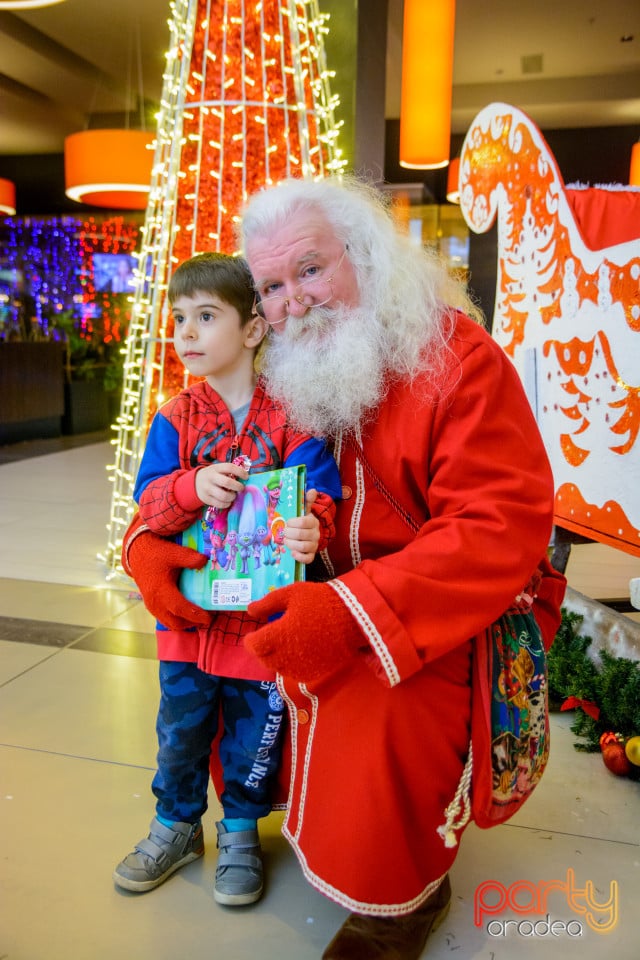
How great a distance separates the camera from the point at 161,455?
1529mm

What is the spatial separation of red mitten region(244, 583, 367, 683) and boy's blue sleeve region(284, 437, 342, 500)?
0.78ft

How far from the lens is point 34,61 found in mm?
8070

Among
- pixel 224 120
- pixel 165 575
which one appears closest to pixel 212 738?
pixel 165 575

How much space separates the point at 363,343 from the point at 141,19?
719 cm

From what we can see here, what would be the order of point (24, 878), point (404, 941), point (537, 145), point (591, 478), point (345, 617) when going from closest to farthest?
point (345, 617), point (404, 941), point (24, 878), point (591, 478), point (537, 145)

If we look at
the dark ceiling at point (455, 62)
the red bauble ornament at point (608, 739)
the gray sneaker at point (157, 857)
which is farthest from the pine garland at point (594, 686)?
the dark ceiling at point (455, 62)

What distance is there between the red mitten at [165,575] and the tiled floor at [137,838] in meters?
0.46

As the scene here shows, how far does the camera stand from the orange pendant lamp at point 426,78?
15.2ft

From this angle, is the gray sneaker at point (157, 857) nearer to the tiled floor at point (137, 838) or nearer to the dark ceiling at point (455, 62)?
the tiled floor at point (137, 838)

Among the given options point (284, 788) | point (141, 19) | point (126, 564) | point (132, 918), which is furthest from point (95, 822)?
point (141, 19)

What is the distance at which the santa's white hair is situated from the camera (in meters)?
1.43

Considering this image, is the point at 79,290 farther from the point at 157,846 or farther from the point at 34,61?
the point at 157,846

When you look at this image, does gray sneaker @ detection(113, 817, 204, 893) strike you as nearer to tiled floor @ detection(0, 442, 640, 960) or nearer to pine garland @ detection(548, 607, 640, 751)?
tiled floor @ detection(0, 442, 640, 960)

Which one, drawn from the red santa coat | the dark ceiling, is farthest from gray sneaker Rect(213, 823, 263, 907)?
the dark ceiling
